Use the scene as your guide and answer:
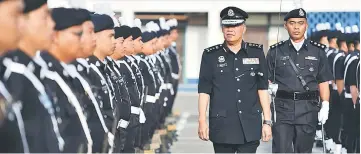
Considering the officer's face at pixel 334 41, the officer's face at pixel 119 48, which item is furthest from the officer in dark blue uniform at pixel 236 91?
the officer's face at pixel 334 41

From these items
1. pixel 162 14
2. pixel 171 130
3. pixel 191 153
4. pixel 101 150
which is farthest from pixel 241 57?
pixel 162 14

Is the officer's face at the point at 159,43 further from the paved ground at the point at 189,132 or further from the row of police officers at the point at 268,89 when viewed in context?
the row of police officers at the point at 268,89

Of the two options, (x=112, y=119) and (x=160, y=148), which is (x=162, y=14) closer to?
(x=160, y=148)

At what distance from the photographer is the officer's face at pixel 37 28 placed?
4246 mm

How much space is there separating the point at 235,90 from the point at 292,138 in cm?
138

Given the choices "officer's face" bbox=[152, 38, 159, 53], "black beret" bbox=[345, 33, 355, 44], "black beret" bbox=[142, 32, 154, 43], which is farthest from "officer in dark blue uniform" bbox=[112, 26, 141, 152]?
"black beret" bbox=[345, 33, 355, 44]

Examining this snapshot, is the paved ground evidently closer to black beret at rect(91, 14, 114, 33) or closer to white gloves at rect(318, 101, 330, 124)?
white gloves at rect(318, 101, 330, 124)

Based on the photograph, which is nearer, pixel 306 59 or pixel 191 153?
pixel 306 59

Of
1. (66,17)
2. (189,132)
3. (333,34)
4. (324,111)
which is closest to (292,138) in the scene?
(324,111)

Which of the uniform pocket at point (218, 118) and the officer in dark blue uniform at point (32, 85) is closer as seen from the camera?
the officer in dark blue uniform at point (32, 85)

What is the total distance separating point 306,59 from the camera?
27.7 ft

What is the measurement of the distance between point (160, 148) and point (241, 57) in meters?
5.04

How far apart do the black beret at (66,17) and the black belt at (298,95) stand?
11.4ft

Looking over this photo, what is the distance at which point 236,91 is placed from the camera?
7.26 metres
